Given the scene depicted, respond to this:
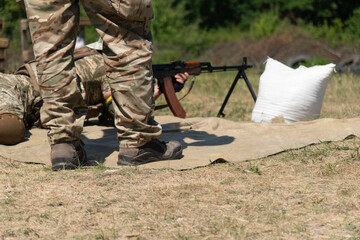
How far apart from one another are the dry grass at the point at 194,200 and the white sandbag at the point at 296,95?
1.25m

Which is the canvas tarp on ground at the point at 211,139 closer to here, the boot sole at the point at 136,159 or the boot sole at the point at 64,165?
the boot sole at the point at 136,159

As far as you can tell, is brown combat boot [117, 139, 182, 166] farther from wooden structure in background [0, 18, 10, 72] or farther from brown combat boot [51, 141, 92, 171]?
wooden structure in background [0, 18, 10, 72]

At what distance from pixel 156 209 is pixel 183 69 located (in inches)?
94.2

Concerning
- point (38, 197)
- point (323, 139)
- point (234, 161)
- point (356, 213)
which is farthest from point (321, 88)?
point (38, 197)

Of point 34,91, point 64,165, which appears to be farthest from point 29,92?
point 64,165

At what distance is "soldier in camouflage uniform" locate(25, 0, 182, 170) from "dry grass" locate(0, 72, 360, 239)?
21 centimetres

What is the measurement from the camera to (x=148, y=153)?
3.18 meters

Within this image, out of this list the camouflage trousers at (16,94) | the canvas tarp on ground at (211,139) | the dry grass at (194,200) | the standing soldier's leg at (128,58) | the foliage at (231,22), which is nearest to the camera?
the dry grass at (194,200)

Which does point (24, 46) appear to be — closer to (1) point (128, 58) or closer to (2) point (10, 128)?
(2) point (10, 128)

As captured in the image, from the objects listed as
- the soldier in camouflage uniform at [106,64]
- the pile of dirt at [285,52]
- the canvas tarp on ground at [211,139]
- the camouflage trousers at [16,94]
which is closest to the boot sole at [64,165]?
the soldier in camouflage uniform at [106,64]

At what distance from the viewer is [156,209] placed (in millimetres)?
2416

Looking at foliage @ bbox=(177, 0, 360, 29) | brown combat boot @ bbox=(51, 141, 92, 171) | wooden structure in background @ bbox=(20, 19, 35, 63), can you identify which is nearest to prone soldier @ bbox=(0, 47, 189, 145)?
brown combat boot @ bbox=(51, 141, 92, 171)

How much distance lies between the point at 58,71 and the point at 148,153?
27.4 inches

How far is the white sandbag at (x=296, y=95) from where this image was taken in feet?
15.6
